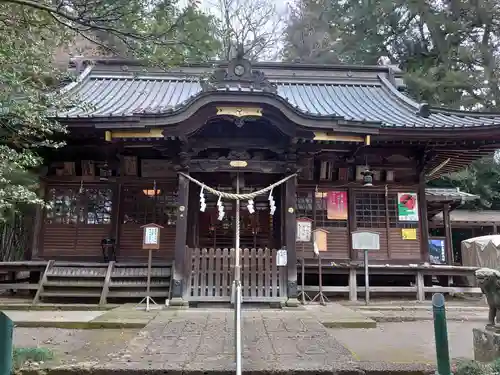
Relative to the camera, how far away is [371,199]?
1014 centimetres

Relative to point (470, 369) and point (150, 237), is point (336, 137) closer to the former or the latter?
point (150, 237)

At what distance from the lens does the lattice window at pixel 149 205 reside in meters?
9.78

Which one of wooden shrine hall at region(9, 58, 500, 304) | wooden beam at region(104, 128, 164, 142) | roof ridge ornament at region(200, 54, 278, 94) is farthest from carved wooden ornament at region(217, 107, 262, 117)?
wooden beam at region(104, 128, 164, 142)

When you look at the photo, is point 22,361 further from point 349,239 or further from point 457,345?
point 349,239

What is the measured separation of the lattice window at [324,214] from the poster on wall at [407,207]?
1.34 meters

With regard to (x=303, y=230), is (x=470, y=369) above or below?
below

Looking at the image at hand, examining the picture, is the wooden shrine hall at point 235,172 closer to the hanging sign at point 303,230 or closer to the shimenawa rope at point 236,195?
the shimenawa rope at point 236,195

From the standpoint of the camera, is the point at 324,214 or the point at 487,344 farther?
the point at 324,214

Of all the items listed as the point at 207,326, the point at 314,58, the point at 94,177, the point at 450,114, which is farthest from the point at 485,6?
the point at 207,326

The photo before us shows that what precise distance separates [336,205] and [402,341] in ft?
15.5

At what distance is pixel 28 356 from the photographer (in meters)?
4.07

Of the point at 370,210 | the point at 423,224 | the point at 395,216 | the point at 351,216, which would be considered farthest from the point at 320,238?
the point at 423,224

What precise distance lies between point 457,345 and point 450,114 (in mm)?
6889

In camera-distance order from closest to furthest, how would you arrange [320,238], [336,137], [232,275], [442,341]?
[442,341] → [232,275] → [336,137] → [320,238]
